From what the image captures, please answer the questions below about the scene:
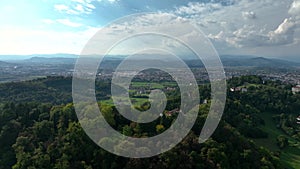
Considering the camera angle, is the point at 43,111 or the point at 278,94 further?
the point at 278,94

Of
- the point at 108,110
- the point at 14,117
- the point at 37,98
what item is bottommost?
the point at 37,98

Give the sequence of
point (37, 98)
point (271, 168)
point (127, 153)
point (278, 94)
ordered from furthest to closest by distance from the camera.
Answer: point (37, 98), point (278, 94), point (271, 168), point (127, 153)

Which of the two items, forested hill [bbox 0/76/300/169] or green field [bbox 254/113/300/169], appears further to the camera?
green field [bbox 254/113/300/169]

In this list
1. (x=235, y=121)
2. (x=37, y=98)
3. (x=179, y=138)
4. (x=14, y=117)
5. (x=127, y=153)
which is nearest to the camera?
(x=127, y=153)

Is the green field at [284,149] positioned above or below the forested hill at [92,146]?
below

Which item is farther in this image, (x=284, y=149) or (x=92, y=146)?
(x=284, y=149)

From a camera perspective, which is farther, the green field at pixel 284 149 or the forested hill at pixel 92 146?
the green field at pixel 284 149

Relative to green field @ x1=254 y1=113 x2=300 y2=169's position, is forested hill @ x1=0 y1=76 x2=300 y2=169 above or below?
above

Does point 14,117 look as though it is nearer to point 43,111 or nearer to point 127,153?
point 43,111

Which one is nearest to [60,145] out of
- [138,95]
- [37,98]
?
[138,95]

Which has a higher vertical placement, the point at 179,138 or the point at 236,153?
the point at 179,138

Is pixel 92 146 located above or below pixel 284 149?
above
